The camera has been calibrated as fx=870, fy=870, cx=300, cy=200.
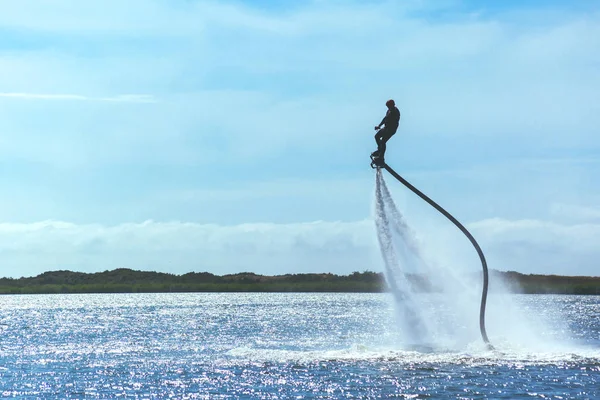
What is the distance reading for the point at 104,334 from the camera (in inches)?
2987

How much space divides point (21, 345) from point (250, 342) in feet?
58.1

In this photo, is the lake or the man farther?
the lake

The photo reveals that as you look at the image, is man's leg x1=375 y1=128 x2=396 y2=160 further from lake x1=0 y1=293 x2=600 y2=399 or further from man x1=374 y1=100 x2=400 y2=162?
lake x1=0 y1=293 x2=600 y2=399

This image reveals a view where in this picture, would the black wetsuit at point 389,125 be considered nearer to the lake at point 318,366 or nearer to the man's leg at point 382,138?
the man's leg at point 382,138

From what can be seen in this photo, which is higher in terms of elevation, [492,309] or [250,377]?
[492,309]

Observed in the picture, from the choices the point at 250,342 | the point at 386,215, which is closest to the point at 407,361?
the point at 386,215

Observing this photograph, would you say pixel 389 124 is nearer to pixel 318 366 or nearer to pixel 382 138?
pixel 382 138

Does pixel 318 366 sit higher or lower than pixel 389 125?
lower

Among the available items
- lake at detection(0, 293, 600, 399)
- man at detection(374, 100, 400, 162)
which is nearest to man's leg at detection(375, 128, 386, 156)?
man at detection(374, 100, 400, 162)

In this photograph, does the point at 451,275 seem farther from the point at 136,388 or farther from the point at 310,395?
the point at 136,388

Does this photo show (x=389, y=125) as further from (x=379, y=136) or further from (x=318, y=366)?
(x=318, y=366)

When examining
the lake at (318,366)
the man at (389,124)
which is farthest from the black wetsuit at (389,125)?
the lake at (318,366)

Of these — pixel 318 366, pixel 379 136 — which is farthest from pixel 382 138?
pixel 318 366

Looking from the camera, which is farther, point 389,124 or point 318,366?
point 318,366
